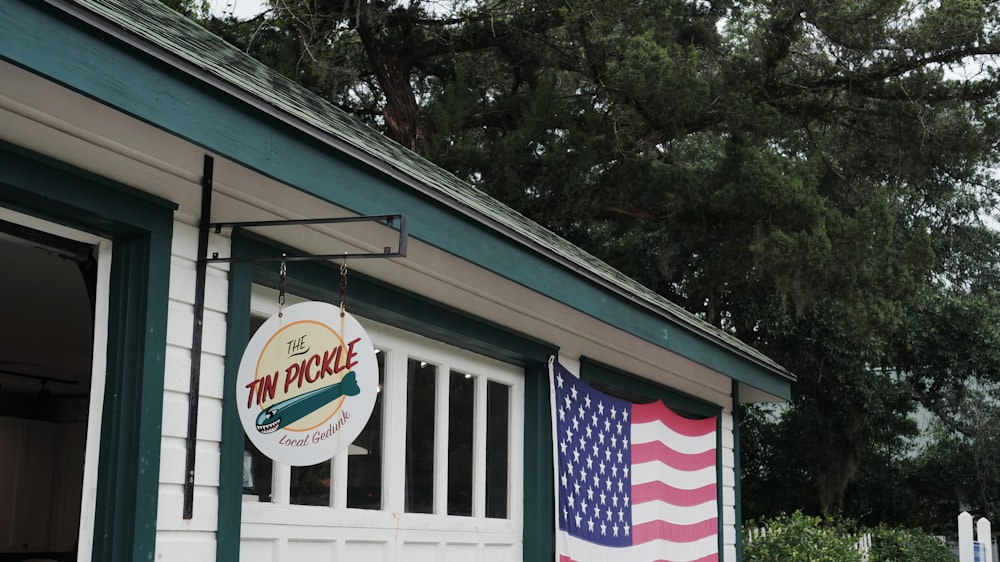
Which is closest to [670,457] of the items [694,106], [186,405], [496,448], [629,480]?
[629,480]

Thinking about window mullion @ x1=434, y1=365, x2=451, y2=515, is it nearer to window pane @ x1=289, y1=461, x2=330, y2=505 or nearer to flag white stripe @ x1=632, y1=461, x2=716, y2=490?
window pane @ x1=289, y1=461, x2=330, y2=505

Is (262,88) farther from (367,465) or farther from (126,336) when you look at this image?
(367,465)

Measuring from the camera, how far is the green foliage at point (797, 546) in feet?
43.0

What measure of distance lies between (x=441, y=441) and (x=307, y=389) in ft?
8.06

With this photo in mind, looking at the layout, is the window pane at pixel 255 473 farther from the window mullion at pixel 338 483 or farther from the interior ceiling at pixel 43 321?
the interior ceiling at pixel 43 321

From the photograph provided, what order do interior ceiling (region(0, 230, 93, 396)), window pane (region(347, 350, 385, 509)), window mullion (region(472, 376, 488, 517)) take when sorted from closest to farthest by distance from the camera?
window pane (region(347, 350, 385, 509))
interior ceiling (region(0, 230, 93, 396))
window mullion (region(472, 376, 488, 517))

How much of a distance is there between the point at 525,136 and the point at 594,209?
1467 millimetres

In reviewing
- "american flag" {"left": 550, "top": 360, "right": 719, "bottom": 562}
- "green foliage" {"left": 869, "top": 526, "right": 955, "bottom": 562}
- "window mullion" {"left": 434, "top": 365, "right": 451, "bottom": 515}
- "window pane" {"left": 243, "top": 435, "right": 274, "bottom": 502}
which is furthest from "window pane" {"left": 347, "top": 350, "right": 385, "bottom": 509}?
"green foliage" {"left": 869, "top": 526, "right": 955, "bottom": 562}

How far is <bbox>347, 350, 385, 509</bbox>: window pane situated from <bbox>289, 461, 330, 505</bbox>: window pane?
0.18 meters

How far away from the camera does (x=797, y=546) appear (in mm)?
13273

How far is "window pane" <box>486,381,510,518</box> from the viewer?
6875 mm

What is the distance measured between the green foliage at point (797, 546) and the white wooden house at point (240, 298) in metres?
6.11

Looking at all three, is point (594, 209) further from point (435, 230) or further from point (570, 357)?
point (435, 230)

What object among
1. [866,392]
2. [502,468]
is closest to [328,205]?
[502,468]
